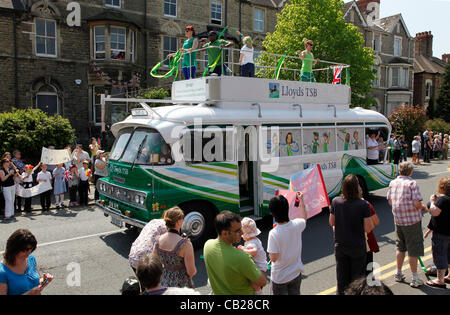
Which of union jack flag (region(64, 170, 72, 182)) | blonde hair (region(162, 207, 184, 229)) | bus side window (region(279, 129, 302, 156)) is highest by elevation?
bus side window (region(279, 129, 302, 156))

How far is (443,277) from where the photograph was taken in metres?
5.66

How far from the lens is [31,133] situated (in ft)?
46.7

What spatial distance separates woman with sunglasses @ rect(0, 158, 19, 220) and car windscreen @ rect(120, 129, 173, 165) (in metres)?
4.91

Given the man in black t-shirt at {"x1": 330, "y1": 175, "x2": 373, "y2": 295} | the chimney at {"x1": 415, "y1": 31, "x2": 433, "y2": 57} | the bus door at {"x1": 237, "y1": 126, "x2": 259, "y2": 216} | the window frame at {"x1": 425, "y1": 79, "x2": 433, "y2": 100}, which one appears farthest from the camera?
the chimney at {"x1": 415, "y1": 31, "x2": 433, "y2": 57}

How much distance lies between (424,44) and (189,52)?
50.2m

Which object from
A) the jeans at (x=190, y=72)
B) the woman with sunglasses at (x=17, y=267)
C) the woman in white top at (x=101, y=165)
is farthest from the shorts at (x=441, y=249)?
the woman in white top at (x=101, y=165)

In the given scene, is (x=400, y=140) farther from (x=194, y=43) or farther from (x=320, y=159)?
(x=194, y=43)

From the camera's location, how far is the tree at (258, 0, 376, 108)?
2061cm

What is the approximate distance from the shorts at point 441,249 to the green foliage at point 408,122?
74.3 ft

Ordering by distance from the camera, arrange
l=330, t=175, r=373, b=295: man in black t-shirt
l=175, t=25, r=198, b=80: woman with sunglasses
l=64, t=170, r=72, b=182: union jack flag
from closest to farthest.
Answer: l=330, t=175, r=373, b=295: man in black t-shirt
l=175, t=25, r=198, b=80: woman with sunglasses
l=64, t=170, r=72, b=182: union jack flag

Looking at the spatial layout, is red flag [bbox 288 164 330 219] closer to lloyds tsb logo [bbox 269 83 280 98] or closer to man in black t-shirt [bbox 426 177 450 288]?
man in black t-shirt [bbox 426 177 450 288]

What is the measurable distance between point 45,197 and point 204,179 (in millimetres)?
6376

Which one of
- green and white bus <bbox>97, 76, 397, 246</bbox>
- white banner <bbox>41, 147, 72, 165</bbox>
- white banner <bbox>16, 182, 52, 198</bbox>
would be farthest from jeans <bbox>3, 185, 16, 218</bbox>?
green and white bus <bbox>97, 76, 397, 246</bbox>
